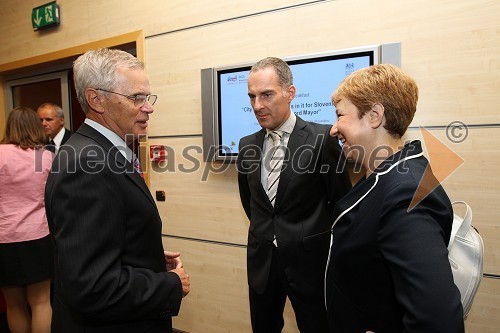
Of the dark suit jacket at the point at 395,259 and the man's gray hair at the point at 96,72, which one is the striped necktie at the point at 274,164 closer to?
the dark suit jacket at the point at 395,259

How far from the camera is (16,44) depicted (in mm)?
3930

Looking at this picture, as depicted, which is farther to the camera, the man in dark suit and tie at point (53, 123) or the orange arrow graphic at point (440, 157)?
the man in dark suit and tie at point (53, 123)

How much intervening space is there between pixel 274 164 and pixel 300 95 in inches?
21.0

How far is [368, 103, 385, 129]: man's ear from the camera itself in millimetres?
1090

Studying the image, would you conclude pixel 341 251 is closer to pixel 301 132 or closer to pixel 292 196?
pixel 292 196

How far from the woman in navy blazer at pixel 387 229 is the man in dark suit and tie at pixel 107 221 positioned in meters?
0.55

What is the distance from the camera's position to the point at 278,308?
1.96 meters

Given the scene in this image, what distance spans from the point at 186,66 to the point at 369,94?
1.96 metres

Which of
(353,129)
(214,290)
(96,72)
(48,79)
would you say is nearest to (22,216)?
(214,290)

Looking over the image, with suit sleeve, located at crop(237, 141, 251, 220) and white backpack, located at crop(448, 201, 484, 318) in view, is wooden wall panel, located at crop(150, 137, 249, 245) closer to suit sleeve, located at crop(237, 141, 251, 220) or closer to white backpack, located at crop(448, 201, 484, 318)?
suit sleeve, located at crop(237, 141, 251, 220)

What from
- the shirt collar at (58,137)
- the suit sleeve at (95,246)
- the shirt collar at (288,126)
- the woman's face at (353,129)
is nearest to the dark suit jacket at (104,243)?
the suit sleeve at (95,246)

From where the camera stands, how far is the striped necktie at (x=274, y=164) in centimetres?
187

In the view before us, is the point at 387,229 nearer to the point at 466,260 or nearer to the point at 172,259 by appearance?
the point at 466,260

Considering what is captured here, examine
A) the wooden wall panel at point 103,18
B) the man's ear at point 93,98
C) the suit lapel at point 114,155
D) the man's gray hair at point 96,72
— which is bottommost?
the suit lapel at point 114,155
